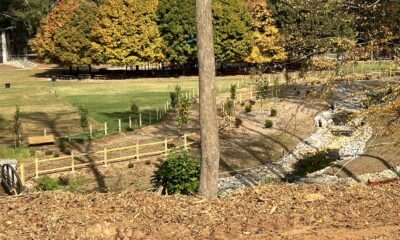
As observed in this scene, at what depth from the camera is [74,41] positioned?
71812 millimetres

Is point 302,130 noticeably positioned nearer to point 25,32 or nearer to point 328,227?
point 328,227

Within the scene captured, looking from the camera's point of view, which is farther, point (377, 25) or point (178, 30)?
point (178, 30)

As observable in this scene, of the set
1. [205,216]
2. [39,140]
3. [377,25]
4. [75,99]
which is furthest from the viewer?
[75,99]

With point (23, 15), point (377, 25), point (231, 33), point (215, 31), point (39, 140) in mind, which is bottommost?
point (39, 140)

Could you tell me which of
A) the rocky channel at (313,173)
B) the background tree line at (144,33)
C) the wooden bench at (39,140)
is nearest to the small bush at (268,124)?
the rocky channel at (313,173)

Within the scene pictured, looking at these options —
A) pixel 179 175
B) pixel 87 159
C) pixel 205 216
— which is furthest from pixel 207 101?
pixel 87 159

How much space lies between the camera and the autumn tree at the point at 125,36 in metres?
70.5

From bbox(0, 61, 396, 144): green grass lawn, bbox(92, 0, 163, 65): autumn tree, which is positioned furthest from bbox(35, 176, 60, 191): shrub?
bbox(92, 0, 163, 65): autumn tree

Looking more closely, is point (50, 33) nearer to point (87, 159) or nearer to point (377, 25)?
point (87, 159)

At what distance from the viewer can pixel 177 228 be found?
7738mm

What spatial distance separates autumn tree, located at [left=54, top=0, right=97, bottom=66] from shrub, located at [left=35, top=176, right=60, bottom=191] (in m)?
52.3

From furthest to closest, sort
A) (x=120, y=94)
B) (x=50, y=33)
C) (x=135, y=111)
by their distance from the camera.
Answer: (x=50, y=33) < (x=120, y=94) < (x=135, y=111)

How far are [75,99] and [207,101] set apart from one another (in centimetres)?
4424

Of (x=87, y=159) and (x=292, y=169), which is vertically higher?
(x=87, y=159)
